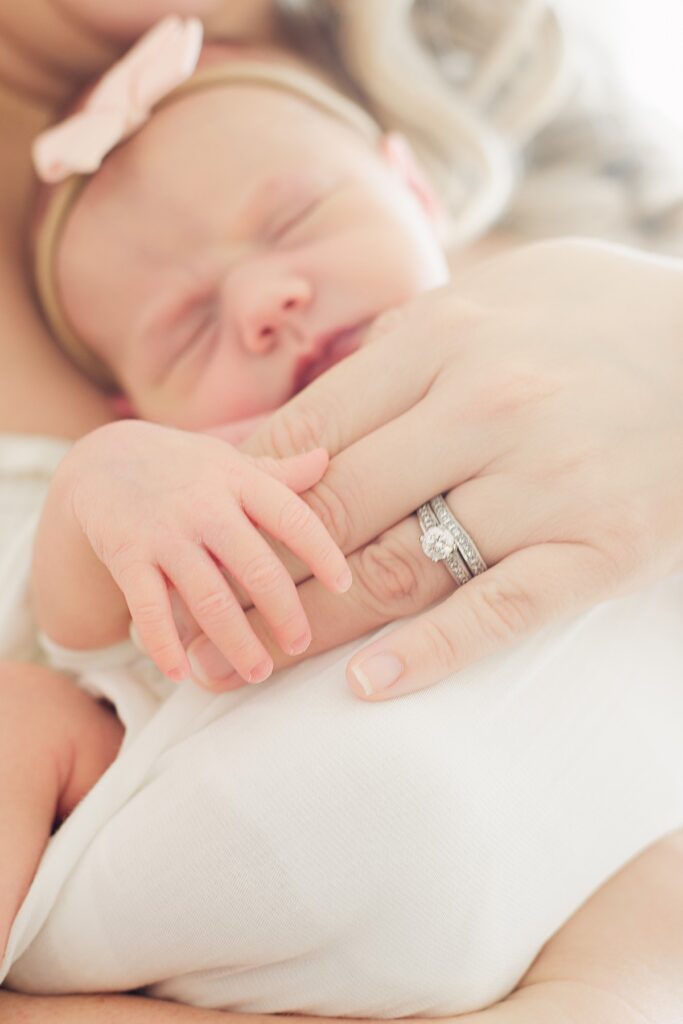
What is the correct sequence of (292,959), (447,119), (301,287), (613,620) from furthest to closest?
(447,119), (301,287), (613,620), (292,959)

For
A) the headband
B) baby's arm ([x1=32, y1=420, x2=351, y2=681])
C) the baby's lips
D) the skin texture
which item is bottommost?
the skin texture

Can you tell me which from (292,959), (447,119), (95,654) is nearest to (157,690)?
(95,654)

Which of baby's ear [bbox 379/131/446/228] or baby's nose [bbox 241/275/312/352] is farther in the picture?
baby's ear [bbox 379/131/446/228]

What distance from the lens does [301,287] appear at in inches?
41.1

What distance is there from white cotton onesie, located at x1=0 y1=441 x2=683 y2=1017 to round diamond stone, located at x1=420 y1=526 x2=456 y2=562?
10 cm

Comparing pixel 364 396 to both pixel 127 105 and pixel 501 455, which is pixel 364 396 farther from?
pixel 127 105

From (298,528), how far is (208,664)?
156 mm

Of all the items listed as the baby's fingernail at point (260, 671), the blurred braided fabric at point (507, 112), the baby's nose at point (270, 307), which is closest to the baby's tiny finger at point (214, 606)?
the baby's fingernail at point (260, 671)

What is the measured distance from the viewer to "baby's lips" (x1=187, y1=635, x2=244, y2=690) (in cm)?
76

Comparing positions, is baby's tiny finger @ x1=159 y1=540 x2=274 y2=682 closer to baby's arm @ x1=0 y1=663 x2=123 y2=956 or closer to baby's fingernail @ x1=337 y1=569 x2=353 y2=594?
baby's fingernail @ x1=337 y1=569 x2=353 y2=594

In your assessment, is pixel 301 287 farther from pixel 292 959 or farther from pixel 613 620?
pixel 292 959

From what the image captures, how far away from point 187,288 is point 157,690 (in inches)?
19.2

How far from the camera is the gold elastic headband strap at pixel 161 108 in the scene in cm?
123

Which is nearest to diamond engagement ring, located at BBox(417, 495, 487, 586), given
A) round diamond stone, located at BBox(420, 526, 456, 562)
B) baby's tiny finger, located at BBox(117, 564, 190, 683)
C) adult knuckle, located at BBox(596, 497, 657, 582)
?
round diamond stone, located at BBox(420, 526, 456, 562)
